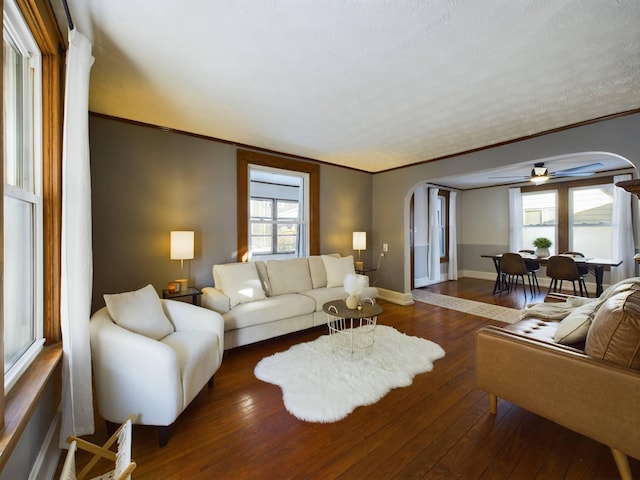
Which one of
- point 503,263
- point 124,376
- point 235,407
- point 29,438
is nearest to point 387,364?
point 235,407

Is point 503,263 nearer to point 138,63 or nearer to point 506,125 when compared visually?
point 506,125

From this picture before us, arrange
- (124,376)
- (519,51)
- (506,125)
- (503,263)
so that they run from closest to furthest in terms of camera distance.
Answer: (124,376), (519,51), (506,125), (503,263)

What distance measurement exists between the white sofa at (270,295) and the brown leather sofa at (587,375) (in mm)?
2019

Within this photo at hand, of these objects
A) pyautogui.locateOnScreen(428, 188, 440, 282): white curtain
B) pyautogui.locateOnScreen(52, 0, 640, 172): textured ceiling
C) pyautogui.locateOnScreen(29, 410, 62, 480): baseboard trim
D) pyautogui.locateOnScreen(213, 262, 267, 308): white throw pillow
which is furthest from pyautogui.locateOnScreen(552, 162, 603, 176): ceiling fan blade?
pyautogui.locateOnScreen(29, 410, 62, 480): baseboard trim

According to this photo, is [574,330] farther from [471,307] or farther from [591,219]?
[591,219]

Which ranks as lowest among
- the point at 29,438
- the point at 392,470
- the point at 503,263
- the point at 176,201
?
the point at 392,470

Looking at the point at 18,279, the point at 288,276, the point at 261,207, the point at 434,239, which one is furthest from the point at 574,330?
the point at 434,239

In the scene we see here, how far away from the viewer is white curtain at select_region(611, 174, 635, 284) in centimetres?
513

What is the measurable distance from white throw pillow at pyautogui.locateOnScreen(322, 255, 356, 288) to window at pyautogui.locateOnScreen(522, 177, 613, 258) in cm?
518

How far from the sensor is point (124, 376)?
1677 mm

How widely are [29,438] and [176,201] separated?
256 centimetres

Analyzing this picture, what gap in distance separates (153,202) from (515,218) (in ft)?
24.9

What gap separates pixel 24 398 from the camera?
117 cm

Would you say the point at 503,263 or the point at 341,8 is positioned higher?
the point at 341,8
